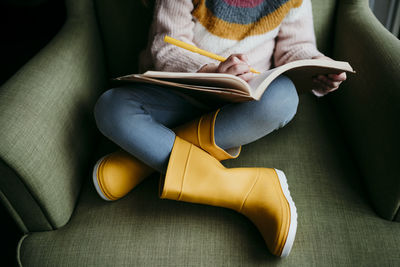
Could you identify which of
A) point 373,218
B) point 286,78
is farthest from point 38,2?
point 373,218

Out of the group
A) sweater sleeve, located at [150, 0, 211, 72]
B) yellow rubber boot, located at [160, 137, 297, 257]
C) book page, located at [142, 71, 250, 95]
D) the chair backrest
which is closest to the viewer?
book page, located at [142, 71, 250, 95]

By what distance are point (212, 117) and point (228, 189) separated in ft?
0.48

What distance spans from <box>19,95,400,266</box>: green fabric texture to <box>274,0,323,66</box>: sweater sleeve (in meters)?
0.26

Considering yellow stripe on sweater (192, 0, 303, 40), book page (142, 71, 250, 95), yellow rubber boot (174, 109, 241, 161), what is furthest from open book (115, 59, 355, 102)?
yellow stripe on sweater (192, 0, 303, 40)

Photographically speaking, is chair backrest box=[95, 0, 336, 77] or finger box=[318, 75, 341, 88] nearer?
finger box=[318, 75, 341, 88]

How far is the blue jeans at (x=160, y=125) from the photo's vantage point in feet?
1.91

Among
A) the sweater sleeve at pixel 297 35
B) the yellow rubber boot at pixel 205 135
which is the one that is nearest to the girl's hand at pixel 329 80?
the sweater sleeve at pixel 297 35

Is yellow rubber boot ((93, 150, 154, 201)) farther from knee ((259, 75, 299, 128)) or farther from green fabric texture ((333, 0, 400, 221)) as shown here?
green fabric texture ((333, 0, 400, 221))

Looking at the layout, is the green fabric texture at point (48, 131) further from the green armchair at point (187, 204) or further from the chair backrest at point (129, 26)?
the chair backrest at point (129, 26)

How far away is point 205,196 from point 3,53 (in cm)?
116

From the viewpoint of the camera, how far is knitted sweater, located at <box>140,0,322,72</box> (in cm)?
67

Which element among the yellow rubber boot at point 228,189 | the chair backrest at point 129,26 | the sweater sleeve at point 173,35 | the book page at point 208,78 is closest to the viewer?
the book page at point 208,78

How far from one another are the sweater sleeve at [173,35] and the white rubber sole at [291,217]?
0.92 ft

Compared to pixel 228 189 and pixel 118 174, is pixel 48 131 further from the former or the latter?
pixel 228 189
